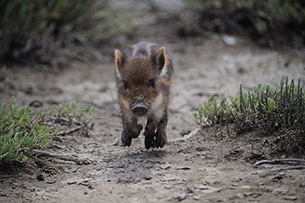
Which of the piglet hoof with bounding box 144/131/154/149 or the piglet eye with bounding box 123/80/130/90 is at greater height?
the piglet eye with bounding box 123/80/130/90

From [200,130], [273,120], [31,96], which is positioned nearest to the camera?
[273,120]

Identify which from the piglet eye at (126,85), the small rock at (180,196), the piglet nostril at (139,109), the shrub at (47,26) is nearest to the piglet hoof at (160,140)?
the piglet nostril at (139,109)

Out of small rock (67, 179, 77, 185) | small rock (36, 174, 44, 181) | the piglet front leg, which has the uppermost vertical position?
the piglet front leg

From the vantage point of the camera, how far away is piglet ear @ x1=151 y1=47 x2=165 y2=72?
18.8 ft

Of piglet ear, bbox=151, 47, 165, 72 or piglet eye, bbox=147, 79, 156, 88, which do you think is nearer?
piglet eye, bbox=147, 79, 156, 88

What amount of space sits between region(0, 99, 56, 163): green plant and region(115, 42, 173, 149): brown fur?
0.88 metres

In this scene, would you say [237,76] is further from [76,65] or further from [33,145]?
[33,145]

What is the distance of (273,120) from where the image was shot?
5.24 metres

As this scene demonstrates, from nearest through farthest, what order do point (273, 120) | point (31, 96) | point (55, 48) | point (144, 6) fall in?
point (273, 120), point (31, 96), point (55, 48), point (144, 6)

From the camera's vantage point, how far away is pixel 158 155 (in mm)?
5410

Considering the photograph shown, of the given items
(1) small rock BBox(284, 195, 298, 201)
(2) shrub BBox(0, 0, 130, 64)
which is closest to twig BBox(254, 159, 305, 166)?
(1) small rock BBox(284, 195, 298, 201)

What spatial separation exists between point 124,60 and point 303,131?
203 cm

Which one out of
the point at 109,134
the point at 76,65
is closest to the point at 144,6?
the point at 76,65

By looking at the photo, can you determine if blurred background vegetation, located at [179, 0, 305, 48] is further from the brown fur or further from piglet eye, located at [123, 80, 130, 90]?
piglet eye, located at [123, 80, 130, 90]
